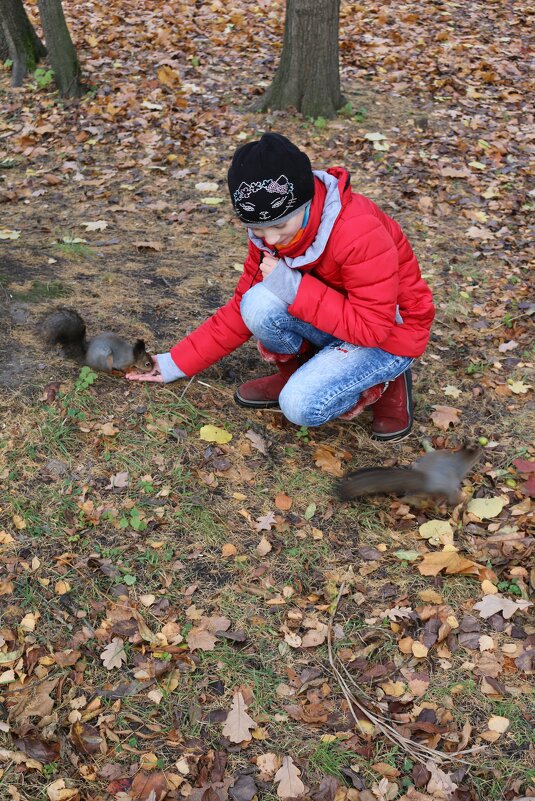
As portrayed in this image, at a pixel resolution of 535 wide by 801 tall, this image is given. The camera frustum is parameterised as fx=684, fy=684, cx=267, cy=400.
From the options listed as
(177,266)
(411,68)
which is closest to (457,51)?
(411,68)

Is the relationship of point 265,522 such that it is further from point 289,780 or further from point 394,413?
point 289,780

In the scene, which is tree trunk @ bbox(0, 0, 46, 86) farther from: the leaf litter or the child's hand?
the child's hand

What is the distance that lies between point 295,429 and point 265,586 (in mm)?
1000

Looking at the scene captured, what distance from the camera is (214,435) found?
138 inches

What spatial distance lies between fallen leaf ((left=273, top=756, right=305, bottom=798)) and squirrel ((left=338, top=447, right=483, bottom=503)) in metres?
1.22

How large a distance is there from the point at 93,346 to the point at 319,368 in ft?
4.09

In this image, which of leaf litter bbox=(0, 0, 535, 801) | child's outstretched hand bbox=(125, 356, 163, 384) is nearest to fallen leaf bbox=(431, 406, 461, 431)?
leaf litter bbox=(0, 0, 535, 801)

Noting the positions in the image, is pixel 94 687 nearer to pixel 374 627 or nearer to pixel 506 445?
pixel 374 627

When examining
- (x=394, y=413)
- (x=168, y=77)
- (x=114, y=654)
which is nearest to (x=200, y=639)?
(x=114, y=654)

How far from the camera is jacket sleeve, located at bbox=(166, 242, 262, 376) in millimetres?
3381

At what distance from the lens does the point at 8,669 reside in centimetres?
253

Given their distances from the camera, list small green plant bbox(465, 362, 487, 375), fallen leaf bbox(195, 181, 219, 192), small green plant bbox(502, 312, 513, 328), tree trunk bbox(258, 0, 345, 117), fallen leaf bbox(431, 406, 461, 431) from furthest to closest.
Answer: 1. tree trunk bbox(258, 0, 345, 117)
2. fallen leaf bbox(195, 181, 219, 192)
3. small green plant bbox(502, 312, 513, 328)
4. small green plant bbox(465, 362, 487, 375)
5. fallen leaf bbox(431, 406, 461, 431)

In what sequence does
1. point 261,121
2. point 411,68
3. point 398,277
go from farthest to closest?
1. point 411,68
2. point 261,121
3. point 398,277

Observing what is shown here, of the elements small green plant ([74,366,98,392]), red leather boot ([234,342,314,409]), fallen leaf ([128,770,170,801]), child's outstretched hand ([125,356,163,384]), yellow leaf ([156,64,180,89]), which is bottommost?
fallen leaf ([128,770,170,801])
